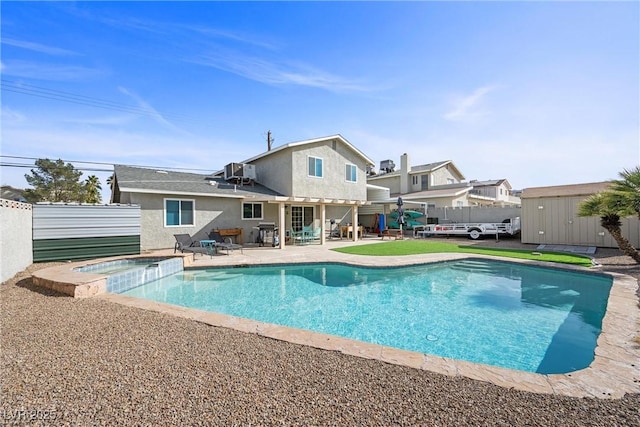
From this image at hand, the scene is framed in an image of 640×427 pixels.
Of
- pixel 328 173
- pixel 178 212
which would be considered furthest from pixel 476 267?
pixel 178 212

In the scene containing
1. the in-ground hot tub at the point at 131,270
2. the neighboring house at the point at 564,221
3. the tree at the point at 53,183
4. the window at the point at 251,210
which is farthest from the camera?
the tree at the point at 53,183

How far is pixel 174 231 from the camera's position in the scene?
14195 mm

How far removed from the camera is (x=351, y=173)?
2058 cm

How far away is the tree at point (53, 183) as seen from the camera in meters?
32.5

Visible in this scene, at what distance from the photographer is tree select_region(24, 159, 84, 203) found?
107ft

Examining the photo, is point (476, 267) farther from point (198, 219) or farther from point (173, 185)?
point (173, 185)

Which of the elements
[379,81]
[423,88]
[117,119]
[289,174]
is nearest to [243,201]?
[289,174]

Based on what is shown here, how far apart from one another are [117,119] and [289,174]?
1409 cm

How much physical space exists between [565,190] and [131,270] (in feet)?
67.1

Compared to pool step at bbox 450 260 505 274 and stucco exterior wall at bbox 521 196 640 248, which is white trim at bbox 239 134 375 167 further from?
pool step at bbox 450 260 505 274

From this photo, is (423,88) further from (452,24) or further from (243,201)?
(243,201)

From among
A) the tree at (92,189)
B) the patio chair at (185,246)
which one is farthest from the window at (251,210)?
the tree at (92,189)

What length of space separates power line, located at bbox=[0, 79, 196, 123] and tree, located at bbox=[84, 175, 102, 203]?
71.6 ft

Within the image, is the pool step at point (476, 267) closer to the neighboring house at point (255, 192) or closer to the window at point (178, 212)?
the neighboring house at point (255, 192)
